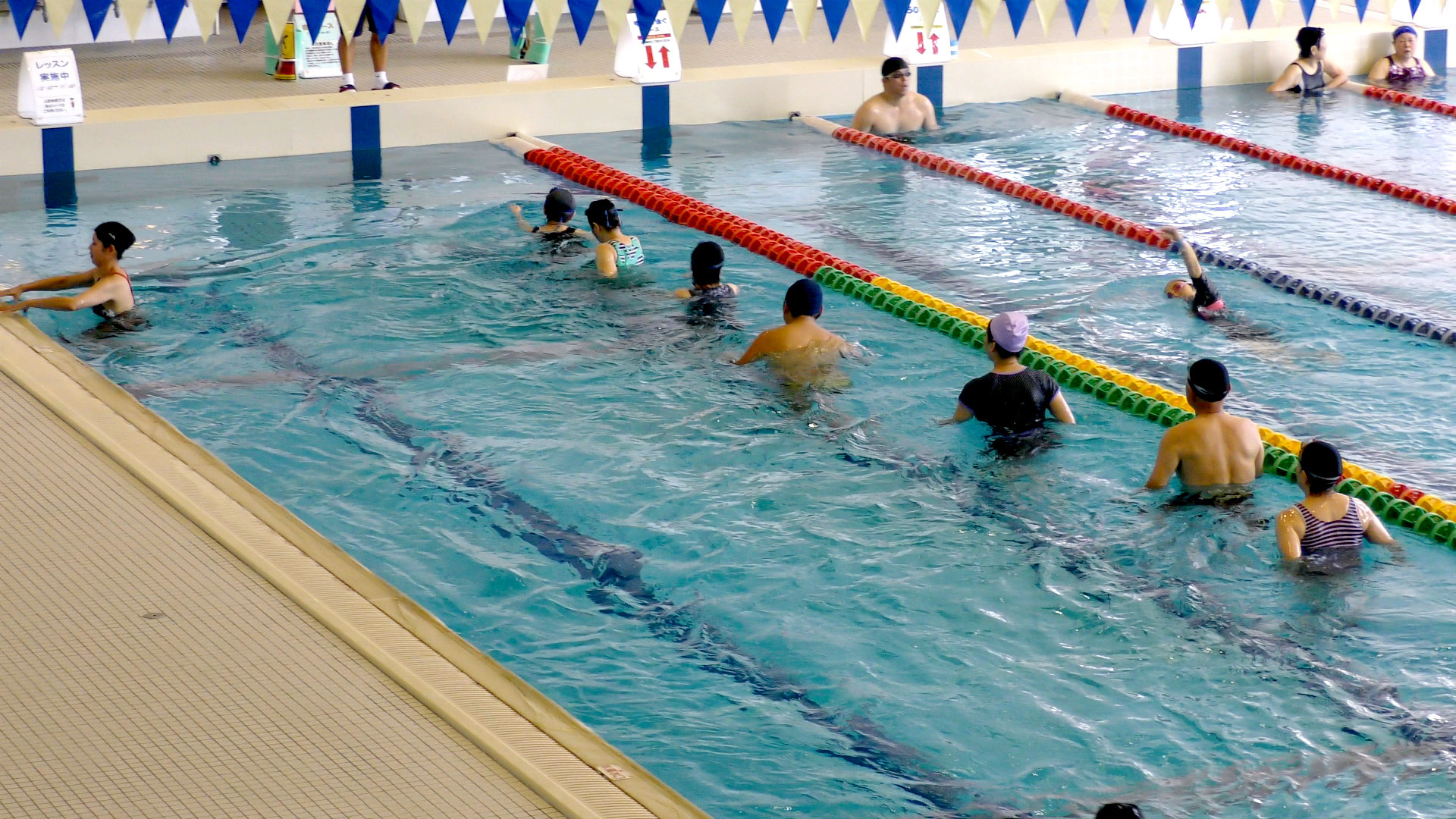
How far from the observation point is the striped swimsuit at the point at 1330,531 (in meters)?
4.70

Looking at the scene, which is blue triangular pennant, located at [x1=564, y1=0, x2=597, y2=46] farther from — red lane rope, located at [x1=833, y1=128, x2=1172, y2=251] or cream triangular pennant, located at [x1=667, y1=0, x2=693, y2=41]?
red lane rope, located at [x1=833, y1=128, x2=1172, y2=251]

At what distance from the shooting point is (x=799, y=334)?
20.6 feet

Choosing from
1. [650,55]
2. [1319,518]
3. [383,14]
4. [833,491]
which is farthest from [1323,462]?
[650,55]

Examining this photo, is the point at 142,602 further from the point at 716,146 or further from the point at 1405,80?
the point at 1405,80

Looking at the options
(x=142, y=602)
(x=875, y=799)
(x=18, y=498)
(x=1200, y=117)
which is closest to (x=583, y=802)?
(x=875, y=799)

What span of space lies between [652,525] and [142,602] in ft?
5.50

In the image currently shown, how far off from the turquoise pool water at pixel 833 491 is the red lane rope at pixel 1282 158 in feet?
0.60

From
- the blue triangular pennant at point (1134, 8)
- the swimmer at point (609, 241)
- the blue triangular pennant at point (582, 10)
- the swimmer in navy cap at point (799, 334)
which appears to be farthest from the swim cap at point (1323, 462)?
the blue triangular pennant at point (1134, 8)

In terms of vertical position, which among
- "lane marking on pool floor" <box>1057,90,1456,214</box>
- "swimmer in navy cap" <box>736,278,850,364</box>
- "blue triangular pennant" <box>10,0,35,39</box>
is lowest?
"swimmer in navy cap" <box>736,278,850,364</box>

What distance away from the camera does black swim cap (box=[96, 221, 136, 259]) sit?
6738 millimetres

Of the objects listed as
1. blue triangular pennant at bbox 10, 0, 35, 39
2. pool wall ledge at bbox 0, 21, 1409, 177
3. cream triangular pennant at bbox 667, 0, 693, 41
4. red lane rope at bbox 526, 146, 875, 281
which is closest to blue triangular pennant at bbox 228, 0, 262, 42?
blue triangular pennant at bbox 10, 0, 35, 39

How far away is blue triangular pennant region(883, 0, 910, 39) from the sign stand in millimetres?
1374

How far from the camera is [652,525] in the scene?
16.8 feet

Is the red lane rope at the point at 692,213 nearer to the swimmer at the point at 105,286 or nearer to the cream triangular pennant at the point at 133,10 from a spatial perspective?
the cream triangular pennant at the point at 133,10
